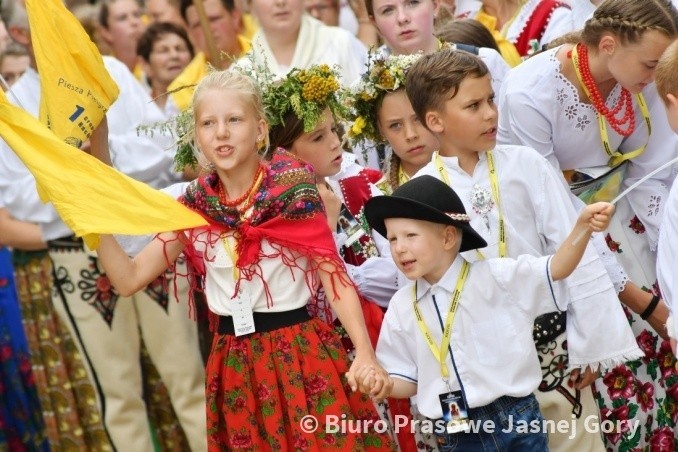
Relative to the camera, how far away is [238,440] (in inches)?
218

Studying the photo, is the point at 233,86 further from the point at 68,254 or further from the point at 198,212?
the point at 68,254

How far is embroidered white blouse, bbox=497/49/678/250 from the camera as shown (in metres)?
6.20

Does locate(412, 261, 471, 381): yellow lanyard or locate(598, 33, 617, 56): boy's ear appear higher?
locate(598, 33, 617, 56): boy's ear

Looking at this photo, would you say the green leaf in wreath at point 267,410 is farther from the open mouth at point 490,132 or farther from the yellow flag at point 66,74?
the open mouth at point 490,132

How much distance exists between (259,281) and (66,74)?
114 cm

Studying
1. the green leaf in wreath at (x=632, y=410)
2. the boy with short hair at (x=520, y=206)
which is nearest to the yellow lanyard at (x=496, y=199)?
the boy with short hair at (x=520, y=206)

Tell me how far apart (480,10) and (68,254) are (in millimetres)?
3031

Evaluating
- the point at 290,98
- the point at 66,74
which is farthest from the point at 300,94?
the point at 66,74

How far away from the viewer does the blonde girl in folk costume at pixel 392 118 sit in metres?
6.24

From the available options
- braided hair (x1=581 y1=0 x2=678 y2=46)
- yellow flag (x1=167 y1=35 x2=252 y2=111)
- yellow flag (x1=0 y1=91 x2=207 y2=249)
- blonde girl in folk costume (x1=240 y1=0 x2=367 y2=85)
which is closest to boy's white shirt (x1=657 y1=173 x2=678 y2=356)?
braided hair (x1=581 y1=0 x2=678 y2=46)

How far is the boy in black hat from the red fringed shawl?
31 cm

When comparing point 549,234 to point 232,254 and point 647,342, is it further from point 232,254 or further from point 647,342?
point 232,254

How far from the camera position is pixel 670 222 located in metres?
4.97

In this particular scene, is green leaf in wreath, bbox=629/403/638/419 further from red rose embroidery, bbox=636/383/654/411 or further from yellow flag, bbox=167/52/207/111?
yellow flag, bbox=167/52/207/111
